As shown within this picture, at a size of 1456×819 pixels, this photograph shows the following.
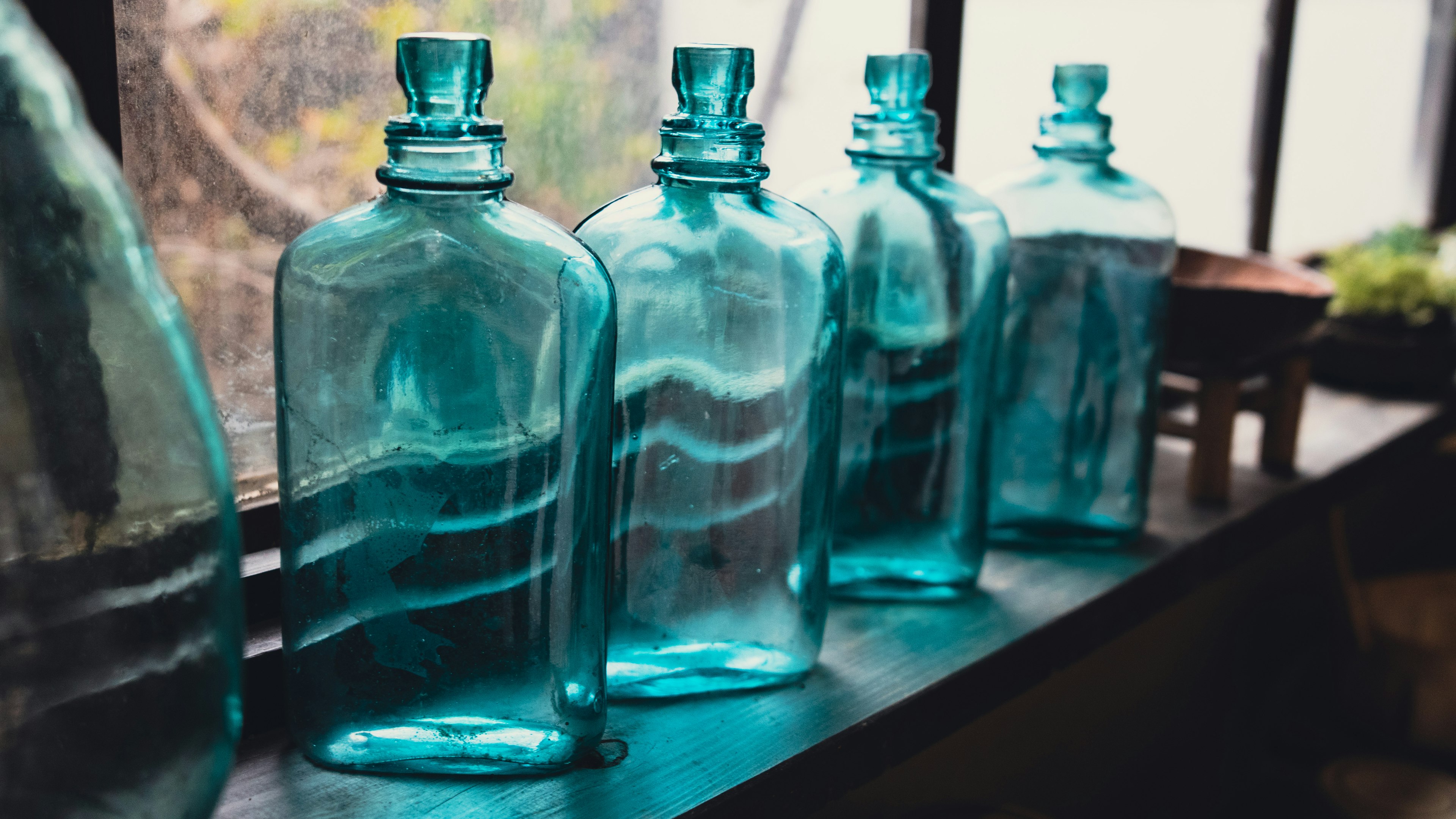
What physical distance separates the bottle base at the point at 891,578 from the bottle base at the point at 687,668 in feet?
0.41

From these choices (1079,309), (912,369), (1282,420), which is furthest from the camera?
(1282,420)

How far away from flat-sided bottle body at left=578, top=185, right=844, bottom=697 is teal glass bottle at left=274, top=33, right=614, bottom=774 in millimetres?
50

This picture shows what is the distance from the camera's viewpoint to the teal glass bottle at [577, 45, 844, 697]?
50 centimetres

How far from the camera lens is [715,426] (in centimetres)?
51

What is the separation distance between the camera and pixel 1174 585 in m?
0.80

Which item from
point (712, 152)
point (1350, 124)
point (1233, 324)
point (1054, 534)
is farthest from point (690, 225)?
point (1350, 124)

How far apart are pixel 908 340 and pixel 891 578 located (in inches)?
5.3

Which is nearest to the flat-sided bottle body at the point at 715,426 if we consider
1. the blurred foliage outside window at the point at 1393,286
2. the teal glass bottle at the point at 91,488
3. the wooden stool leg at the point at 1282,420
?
the teal glass bottle at the point at 91,488

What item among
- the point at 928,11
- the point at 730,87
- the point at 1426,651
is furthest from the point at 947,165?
the point at 1426,651

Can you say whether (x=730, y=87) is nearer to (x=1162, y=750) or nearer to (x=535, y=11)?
(x=535, y=11)

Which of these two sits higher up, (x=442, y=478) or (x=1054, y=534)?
(x=442, y=478)

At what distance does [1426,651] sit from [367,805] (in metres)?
0.99

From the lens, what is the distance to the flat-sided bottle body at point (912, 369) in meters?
0.63

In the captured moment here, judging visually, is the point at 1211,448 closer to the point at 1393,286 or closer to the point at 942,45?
the point at 942,45
